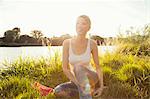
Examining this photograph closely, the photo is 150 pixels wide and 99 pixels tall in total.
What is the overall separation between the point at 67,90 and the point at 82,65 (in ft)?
0.87

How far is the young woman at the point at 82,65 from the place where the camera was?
7.14ft

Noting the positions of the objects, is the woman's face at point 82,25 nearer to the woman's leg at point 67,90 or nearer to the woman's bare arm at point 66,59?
the woman's bare arm at point 66,59

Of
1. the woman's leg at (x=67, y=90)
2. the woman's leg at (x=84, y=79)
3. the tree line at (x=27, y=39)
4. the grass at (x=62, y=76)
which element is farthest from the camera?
the tree line at (x=27, y=39)

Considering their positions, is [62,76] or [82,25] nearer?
[82,25]

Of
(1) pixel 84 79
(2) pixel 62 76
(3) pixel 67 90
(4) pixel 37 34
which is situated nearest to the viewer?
(1) pixel 84 79

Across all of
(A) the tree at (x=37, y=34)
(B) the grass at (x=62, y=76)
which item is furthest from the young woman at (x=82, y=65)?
(A) the tree at (x=37, y=34)

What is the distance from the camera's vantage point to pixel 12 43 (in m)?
2.79

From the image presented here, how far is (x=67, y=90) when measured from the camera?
2.35 meters

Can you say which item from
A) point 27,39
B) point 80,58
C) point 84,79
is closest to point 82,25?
point 80,58

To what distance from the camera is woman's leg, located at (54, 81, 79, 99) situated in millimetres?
2322

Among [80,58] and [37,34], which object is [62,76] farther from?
[80,58]

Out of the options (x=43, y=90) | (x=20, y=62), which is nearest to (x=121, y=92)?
(x=43, y=90)

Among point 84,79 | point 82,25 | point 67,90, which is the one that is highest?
point 82,25

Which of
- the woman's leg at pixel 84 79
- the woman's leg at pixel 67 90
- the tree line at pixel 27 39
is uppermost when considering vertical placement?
the tree line at pixel 27 39
